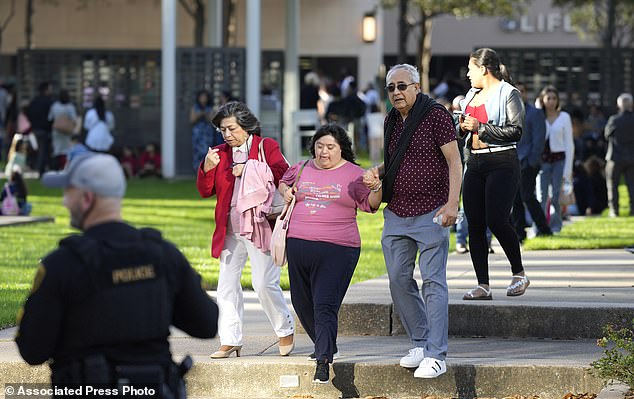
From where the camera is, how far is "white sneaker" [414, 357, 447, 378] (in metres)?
8.41

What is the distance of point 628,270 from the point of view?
42.2 ft

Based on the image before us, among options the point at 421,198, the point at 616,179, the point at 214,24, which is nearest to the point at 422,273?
the point at 421,198

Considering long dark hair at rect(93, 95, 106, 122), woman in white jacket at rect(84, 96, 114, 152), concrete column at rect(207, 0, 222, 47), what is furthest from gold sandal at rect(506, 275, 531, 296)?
concrete column at rect(207, 0, 222, 47)

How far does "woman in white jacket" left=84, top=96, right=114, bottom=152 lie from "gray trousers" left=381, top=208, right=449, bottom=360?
19.3m

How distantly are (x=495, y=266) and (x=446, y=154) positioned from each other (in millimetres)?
4904

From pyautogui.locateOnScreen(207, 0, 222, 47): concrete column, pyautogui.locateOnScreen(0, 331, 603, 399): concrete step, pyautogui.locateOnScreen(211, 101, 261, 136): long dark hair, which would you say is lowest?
pyautogui.locateOnScreen(0, 331, 603, 399): concrete step

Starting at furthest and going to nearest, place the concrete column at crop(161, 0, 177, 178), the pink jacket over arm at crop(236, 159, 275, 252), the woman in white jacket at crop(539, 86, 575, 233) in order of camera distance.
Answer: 1. the concrete column at crop(161, 0, 177, 178)
2. the woman in white jacket at crop(539, 86, 575, 233)
3. the pink jacket over arm at crop(236, 159, 275, 252)

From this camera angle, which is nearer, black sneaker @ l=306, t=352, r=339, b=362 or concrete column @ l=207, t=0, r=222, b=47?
black sneaker @ l=306, t=352, r=339, b=362

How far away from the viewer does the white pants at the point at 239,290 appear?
9047 mm

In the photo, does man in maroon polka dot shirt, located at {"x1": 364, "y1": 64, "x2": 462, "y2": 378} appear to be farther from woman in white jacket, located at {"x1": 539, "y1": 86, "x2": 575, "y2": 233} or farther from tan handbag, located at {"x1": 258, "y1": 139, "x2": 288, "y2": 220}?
woman in white jacket, located at {"x1": 539, "y1": 86, "x2": 575, "y2": 233}

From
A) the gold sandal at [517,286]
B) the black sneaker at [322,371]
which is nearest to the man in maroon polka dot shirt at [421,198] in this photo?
the black sneaker at [322,371]

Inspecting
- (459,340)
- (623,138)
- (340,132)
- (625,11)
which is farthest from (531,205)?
(625,11)

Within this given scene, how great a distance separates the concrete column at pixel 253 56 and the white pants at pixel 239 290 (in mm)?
19001

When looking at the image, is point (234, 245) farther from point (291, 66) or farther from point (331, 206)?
point (291, 66)
